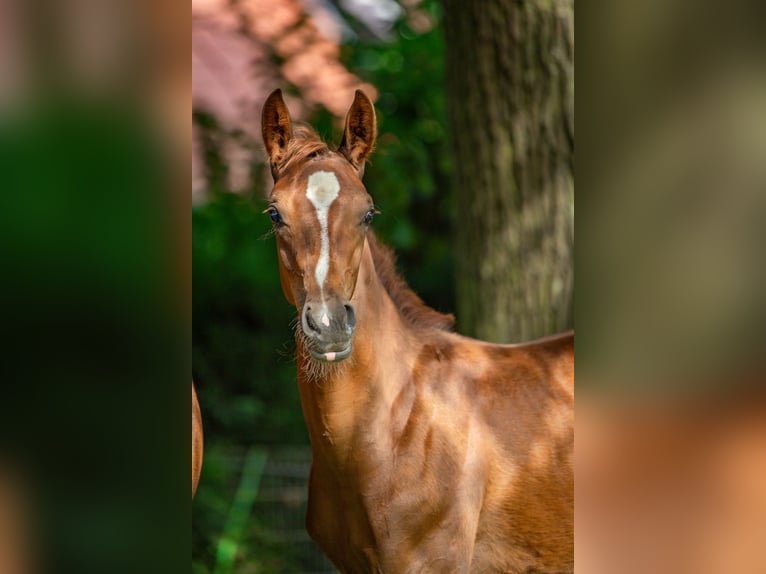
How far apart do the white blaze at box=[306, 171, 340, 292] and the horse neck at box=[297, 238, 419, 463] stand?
0.22m

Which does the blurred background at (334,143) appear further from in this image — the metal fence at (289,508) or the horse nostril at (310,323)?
the horse nostril at (310,323)

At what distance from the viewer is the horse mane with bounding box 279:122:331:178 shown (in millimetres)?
2402

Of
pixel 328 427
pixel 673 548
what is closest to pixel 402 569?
pixel 328 427

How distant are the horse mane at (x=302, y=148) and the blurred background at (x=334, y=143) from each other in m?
1.08

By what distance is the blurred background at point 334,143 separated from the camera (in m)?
3.36

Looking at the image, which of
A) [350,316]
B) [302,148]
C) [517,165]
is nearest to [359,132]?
[302,148]

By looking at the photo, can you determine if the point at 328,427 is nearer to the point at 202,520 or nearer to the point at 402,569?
the point at 402,569

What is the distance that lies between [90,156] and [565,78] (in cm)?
289

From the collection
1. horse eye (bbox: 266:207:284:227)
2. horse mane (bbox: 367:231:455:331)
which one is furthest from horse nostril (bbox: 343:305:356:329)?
horse mane (bbox: 367:231:455:331)

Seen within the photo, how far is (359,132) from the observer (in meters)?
2.54

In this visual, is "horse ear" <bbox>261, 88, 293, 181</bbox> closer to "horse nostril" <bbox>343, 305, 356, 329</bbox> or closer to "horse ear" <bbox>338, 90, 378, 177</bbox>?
"horse ear" <bbox>338, 90, 378, 177</bbox>

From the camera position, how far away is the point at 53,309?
23.7 inches

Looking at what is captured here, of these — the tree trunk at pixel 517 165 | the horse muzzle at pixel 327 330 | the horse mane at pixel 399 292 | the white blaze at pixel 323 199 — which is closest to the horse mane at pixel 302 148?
the white blaze at pixel 323 199

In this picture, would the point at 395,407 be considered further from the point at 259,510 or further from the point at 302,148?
the point at 259,510
